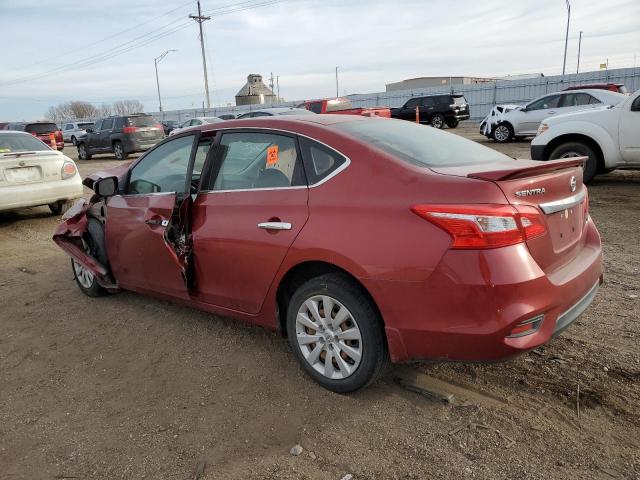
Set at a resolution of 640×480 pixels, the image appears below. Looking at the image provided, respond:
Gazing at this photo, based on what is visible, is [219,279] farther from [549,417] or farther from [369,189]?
[549,417]

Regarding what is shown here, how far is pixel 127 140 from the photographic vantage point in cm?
1916

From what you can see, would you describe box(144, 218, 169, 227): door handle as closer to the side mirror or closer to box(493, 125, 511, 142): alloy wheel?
the side mirror

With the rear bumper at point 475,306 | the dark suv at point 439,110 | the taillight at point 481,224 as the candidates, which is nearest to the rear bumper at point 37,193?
the rear bumper at point 475,306

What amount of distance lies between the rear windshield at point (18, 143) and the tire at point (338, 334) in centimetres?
715

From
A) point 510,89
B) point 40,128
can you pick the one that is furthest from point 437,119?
point 40,128

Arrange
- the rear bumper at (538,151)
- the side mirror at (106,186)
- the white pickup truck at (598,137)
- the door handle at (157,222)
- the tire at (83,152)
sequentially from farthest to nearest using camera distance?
the tire at (83,152) → the rear bumper at (538,151) → the white pickup truck at (598,137) → the side mirror at (106,186) → the door handle at (157,222)

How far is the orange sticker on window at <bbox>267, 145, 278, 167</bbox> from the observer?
324cm

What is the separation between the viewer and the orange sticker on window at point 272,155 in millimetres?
3239

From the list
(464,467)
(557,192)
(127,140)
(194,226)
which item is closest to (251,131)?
(194,226)

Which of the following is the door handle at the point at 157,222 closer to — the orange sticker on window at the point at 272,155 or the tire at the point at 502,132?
the orange sticker on window at the point at 272,155

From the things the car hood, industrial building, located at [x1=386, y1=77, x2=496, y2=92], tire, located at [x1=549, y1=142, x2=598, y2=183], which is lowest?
tire, located at [x1=549, y1=142, x2=598, y2=183]

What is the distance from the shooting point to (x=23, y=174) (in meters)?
8.05

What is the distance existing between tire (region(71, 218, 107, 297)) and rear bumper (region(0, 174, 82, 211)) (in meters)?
3.76

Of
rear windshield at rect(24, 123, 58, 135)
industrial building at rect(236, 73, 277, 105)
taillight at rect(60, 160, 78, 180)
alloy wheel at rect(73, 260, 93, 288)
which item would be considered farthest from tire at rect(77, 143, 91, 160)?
industrial building at rect(236, 73, 277, 105)
